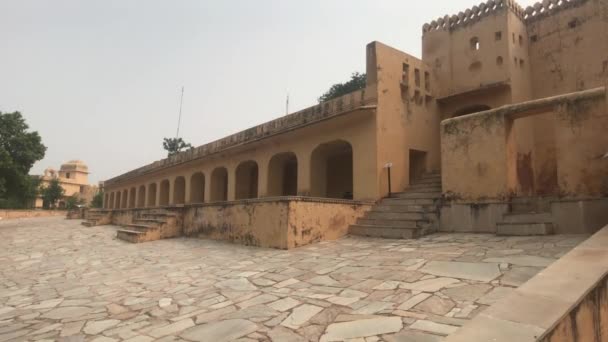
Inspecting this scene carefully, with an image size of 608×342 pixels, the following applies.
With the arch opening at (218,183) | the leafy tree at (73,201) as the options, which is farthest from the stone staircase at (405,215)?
the leafy tree at (73,201)

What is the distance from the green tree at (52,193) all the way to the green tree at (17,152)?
24.3 meters

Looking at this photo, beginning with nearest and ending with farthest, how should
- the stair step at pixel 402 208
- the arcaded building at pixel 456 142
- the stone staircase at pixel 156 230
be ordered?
the arcaded building at pixel 456 142, the stair step at pixel 402 208, the stone staircase at pixel 156 230

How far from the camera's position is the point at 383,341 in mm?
2689

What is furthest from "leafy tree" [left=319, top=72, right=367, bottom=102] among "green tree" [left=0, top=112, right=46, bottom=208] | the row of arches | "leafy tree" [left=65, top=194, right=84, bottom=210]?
"leafy tree" [left=65, top=194, right=84, bottom=210]

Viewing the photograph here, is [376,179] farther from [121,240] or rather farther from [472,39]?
[121,240]

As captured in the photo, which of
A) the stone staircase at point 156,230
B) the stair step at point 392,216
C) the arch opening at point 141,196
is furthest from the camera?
the arch opening at point 141,196

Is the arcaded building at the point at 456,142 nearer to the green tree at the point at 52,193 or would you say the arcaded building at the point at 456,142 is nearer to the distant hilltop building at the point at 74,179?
the green tree at the point at 52,193

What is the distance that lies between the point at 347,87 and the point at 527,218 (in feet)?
58.7

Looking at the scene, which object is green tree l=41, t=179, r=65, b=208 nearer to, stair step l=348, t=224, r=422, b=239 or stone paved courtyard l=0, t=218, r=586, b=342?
stone paved courtyard l=0, t=218, r=586, b=342

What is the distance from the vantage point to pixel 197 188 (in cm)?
1828

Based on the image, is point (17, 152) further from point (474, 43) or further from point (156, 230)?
point (474, 43)

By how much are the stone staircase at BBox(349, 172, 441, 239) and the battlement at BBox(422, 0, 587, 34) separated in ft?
17.9

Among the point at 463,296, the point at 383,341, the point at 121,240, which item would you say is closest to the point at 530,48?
the point at 463,296

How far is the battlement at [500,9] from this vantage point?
10961 millimetres
